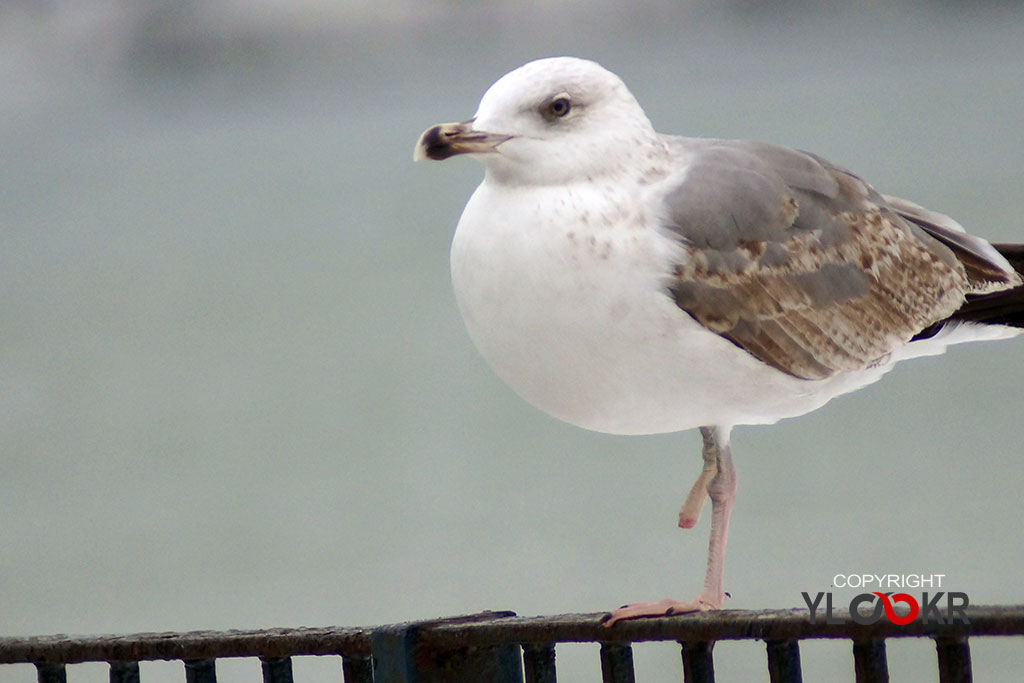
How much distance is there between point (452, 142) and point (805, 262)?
1.28 feet

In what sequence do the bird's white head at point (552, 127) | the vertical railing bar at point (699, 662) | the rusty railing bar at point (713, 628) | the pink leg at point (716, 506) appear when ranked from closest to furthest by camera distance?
the rusty railing bar at point (713, 628) < the vertical railing bar at point (699, 662) < the bird's white head at point (552, 127) < the pink leg at point (716, 506)

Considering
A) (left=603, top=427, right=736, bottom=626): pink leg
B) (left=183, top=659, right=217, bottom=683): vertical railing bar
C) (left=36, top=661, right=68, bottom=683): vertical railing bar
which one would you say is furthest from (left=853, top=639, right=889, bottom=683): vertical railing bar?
(left=36, top=661, right=68, bottom=683): vertical railing bar

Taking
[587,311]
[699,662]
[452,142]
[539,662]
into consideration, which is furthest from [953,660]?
[452,142]

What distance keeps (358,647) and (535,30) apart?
4.94 feet

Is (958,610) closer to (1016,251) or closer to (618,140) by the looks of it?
(618,140)

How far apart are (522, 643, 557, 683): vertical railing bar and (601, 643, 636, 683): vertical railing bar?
0.04 m

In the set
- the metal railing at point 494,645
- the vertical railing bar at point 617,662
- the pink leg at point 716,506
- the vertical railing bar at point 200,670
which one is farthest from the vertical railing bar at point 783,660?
the vertical railing bar at point 200,670

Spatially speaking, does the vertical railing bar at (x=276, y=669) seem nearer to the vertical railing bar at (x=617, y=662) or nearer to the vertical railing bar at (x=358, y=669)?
the vertical railing bar at (x=358, y=669)

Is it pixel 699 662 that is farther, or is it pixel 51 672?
pixel 51 672

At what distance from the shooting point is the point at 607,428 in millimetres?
999

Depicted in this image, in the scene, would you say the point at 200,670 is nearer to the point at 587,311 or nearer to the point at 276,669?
the point at 276,669

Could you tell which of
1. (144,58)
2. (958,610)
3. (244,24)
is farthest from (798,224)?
(144,58)

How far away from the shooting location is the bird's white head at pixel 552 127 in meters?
0.93

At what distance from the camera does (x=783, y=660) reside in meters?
0.70
